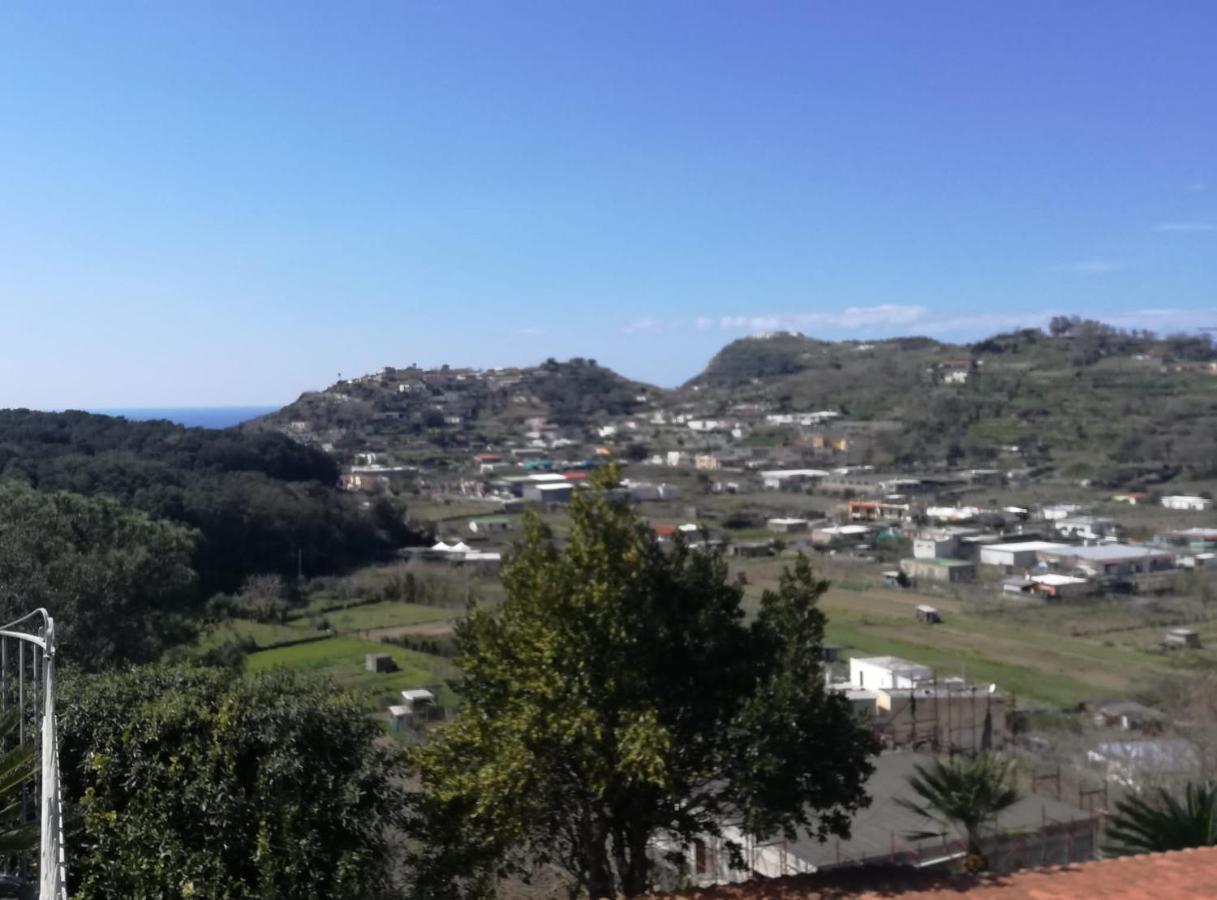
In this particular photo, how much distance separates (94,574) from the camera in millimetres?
11047

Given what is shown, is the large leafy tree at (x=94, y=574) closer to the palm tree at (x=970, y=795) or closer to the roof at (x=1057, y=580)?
the palm tree at (x=970, y=795)

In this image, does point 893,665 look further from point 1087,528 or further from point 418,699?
point 1087,528

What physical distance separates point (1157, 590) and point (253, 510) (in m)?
25.3

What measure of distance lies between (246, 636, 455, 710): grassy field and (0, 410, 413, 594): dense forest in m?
2.94

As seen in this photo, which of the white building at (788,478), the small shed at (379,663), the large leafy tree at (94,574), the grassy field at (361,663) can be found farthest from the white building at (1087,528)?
the large leafy tree at (94,574)

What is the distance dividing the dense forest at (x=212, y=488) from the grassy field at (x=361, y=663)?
2.94m

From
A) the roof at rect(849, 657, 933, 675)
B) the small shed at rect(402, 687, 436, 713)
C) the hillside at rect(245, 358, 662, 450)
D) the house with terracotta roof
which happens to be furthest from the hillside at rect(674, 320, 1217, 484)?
the house with terracotta roof

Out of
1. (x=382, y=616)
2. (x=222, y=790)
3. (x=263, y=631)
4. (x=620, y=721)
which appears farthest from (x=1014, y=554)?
(x=222, y=790)

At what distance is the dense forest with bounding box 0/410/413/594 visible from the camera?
23328 mm

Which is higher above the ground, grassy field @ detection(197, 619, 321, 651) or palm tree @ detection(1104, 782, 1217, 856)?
palm tree @ detection(1104, 782, 1217, 856)

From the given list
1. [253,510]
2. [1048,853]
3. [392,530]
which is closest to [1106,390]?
[392,530]

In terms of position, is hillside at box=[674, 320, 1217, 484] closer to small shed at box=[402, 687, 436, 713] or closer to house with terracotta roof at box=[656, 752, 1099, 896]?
small shed at box=[402, 687, 436, 713]

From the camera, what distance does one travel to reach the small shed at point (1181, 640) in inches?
958

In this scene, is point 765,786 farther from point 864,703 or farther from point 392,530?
point 392,530
